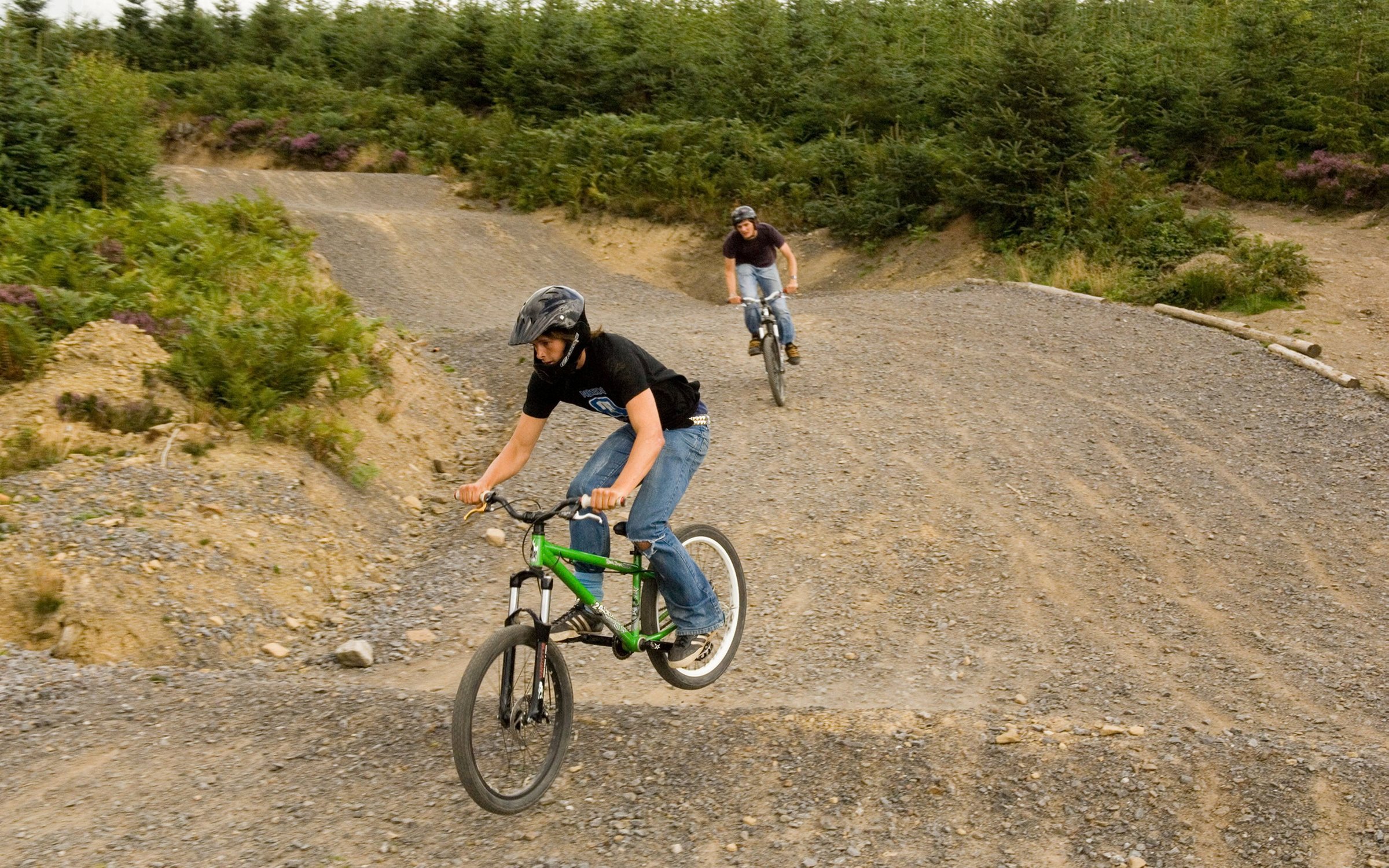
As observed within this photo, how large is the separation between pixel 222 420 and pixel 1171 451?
882 cm

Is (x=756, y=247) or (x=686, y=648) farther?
(x=756, y=247)

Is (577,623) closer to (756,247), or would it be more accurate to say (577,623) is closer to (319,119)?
(756,247)

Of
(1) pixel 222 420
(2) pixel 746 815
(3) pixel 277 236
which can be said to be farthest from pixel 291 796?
(3) pixel 277 236

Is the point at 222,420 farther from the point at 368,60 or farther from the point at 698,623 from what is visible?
the point at 368,60

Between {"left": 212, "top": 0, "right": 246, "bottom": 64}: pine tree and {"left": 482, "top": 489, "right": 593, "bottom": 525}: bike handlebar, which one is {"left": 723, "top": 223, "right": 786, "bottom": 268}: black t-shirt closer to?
{"left": 482, "top": 489, "right": 593, "bottom": 525}: bike handlebar

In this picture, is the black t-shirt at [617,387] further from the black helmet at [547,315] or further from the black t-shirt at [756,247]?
the black t-shirt at [756,247]

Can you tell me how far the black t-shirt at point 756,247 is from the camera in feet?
41.5

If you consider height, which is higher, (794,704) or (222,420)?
(222,420)

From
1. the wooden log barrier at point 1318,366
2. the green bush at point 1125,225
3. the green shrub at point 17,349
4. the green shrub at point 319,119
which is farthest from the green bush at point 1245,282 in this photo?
the green shrub at point 319,119

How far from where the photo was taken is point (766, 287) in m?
12.8

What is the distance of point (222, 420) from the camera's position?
30.1 feet

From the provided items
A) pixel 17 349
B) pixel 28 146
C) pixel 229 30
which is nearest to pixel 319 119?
pixel 229 30

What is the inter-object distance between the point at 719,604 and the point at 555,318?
1955 mm

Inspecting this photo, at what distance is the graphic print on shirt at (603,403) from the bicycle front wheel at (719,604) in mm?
864
